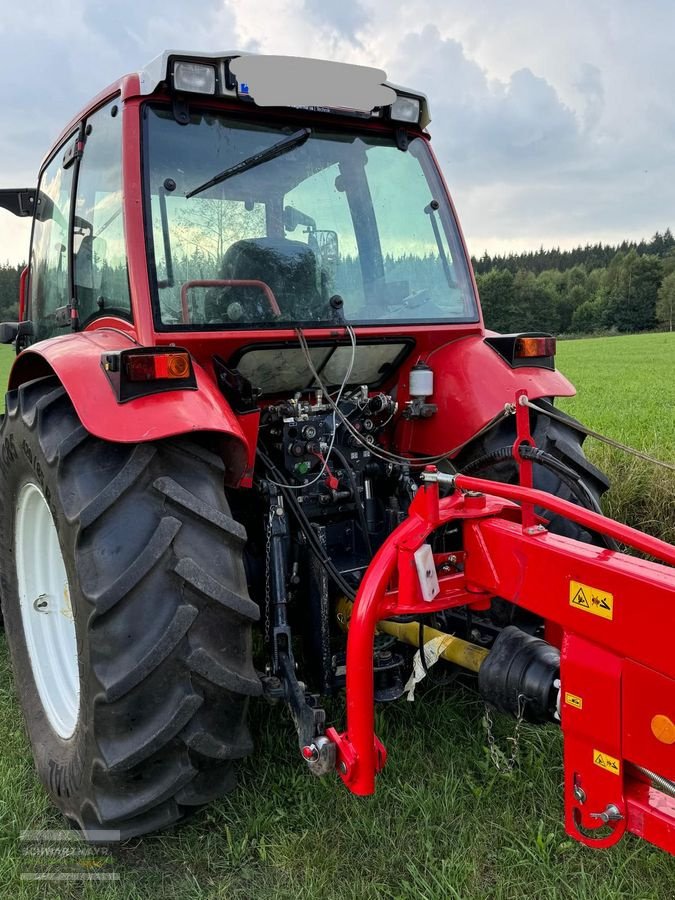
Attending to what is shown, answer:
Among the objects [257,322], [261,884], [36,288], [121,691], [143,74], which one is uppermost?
[143,74]

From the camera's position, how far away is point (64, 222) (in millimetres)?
3119

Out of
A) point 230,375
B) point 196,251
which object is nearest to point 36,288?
point 196,251

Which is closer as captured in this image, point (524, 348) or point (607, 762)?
point (607, 762)

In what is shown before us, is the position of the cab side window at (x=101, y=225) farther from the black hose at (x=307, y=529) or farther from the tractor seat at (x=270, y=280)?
the black hose at (x=307, y=529)

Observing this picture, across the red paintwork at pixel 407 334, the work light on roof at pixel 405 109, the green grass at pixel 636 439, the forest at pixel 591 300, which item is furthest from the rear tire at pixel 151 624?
the forest at pixel 591 300

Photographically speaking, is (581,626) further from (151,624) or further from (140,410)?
(140,410)

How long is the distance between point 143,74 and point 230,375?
41.1 inches

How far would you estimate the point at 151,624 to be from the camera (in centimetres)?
189

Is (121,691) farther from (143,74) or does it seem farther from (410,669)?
(143,74)

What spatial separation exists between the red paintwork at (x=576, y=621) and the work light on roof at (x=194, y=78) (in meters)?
1.56

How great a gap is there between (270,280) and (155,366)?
81 centimetres

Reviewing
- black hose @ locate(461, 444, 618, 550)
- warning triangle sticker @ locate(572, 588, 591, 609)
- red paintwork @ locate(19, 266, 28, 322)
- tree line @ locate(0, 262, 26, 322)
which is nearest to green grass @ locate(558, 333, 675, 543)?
black hose @ locate(461, 444, 618, 550)

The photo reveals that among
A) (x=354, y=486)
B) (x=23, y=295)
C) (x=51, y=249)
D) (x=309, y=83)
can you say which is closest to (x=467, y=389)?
(x=354, y=486)

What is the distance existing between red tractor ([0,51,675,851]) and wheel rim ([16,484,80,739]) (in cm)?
1
